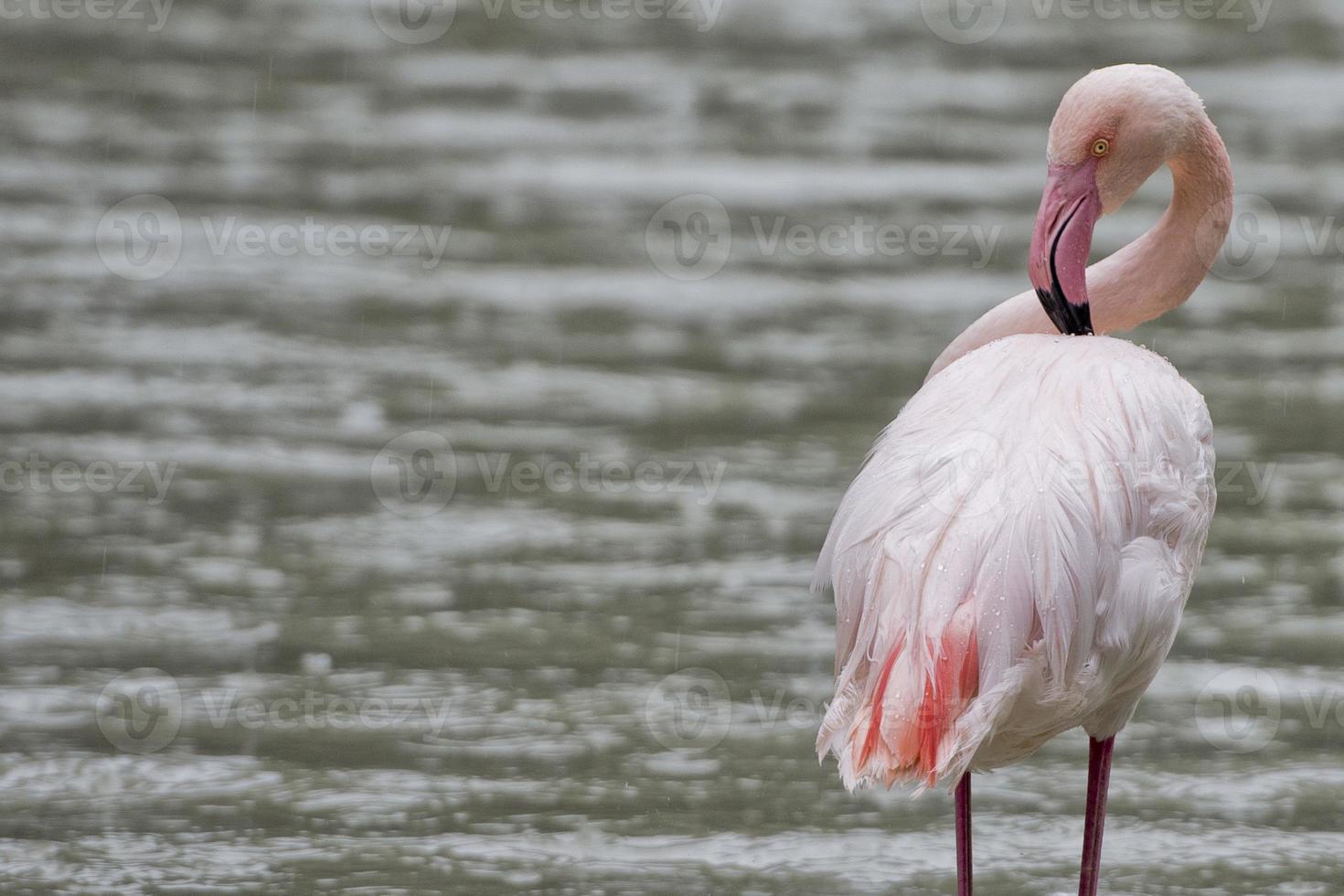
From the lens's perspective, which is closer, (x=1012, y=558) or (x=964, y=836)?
(x=1012, y=558)

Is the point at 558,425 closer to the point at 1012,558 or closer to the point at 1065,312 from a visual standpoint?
the point at 1065,312

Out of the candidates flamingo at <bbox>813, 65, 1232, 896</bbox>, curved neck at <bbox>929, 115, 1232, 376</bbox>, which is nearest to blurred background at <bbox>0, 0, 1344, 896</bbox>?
flamingo at <bbox>813, 65, 1232, 896</bbox>

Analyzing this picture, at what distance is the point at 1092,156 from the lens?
4707 mm

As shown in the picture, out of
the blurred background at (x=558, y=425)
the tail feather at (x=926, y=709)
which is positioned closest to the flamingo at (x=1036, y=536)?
the tail feather at (x=926, y=709)

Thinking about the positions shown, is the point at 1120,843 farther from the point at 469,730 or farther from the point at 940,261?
the point at 940,261

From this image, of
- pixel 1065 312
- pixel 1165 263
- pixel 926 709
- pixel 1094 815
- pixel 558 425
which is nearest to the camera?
pixel 926 709

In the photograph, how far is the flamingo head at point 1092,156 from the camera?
4590 mm

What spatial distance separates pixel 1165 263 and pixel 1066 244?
478mm

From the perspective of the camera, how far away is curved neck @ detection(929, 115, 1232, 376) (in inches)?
193

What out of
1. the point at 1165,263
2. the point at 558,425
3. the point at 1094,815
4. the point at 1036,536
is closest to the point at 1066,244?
the point at 1165,263

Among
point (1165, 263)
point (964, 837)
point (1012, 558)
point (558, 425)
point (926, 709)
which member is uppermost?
point (1165, 263)

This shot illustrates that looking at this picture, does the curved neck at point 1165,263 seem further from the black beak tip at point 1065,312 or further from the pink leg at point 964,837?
the pink leg at point 964,837

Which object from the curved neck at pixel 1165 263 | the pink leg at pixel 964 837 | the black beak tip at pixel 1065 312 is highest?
the curved neck at pixel 1165 263

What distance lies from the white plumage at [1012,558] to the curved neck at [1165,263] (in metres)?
0.54
